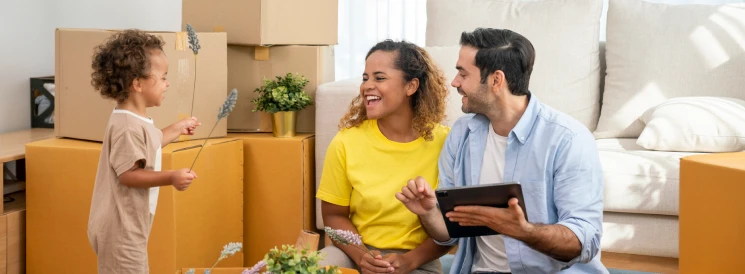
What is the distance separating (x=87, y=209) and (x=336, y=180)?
2.57 feet

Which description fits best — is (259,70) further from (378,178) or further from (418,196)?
(418,196)

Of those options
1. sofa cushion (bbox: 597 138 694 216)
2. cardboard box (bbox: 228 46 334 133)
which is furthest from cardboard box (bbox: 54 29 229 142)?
sofa cushion (bbox: 597 138 694 216)

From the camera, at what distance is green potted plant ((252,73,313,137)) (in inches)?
106

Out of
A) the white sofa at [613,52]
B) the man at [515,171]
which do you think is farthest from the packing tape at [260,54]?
the man at [515,171]

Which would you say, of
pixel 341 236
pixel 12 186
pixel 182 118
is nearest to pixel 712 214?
pixel 341 236

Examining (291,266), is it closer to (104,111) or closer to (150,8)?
(104,111)

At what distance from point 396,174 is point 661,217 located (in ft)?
2.95

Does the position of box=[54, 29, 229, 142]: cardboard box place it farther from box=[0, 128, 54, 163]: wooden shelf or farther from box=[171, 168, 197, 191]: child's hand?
box=[171, 168, 197, 191]: child's hand

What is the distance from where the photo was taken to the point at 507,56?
1.87m

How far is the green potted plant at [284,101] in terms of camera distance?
2697 millimetres

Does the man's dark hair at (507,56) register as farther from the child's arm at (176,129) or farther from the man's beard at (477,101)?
the child's arm at (176,129)

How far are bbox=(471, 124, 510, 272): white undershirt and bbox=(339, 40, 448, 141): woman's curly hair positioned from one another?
24cm

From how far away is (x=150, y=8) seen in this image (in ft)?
11.8

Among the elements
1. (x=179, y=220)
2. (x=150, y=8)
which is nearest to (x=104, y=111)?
(x=179, y=220)
